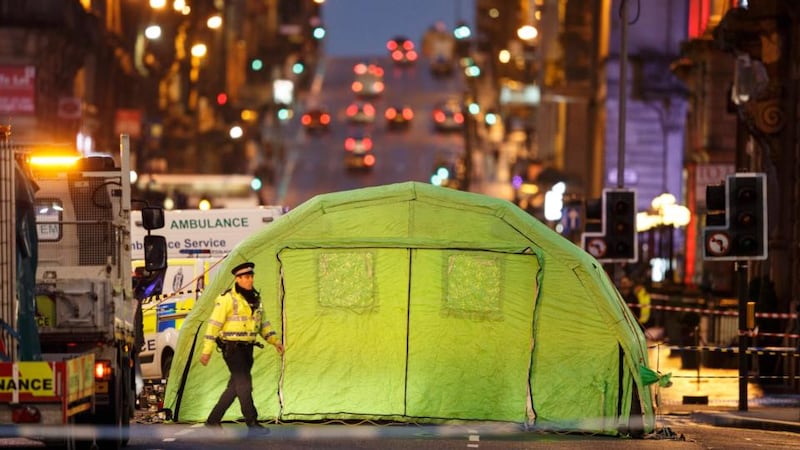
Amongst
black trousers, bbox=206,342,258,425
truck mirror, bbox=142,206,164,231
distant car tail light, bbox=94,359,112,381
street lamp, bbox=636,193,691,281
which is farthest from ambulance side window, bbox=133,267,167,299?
street lamp, bbox=636,193,691,281

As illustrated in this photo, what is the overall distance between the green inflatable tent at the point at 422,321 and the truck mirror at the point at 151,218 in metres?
2.24

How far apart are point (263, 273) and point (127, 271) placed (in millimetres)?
3447

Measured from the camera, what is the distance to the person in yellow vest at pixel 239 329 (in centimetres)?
1811

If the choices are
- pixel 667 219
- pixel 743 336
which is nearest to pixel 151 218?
pixel 743 336

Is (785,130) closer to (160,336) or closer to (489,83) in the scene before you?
(160,336)

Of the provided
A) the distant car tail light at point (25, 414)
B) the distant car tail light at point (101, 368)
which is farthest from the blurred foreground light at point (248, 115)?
the distant car tail light at point (25, 414)

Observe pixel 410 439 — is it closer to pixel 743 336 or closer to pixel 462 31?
pixel 743 336

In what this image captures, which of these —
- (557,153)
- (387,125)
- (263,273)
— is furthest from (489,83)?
(263,273)

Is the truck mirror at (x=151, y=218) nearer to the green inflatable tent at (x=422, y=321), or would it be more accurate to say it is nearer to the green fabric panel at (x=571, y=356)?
the green inflatable tent at (x=422, y=321)

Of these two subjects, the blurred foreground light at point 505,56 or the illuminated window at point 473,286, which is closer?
the illuminated window at point 473,286

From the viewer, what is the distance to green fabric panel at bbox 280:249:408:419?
20734mm

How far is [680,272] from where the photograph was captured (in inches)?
2142

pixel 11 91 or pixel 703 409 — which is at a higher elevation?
pixel 11 91

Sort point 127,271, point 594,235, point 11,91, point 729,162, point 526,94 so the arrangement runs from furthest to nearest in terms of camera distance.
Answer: point 526,94 < point 11,91 < point 729,162 < point 594,235 < point 127,271
